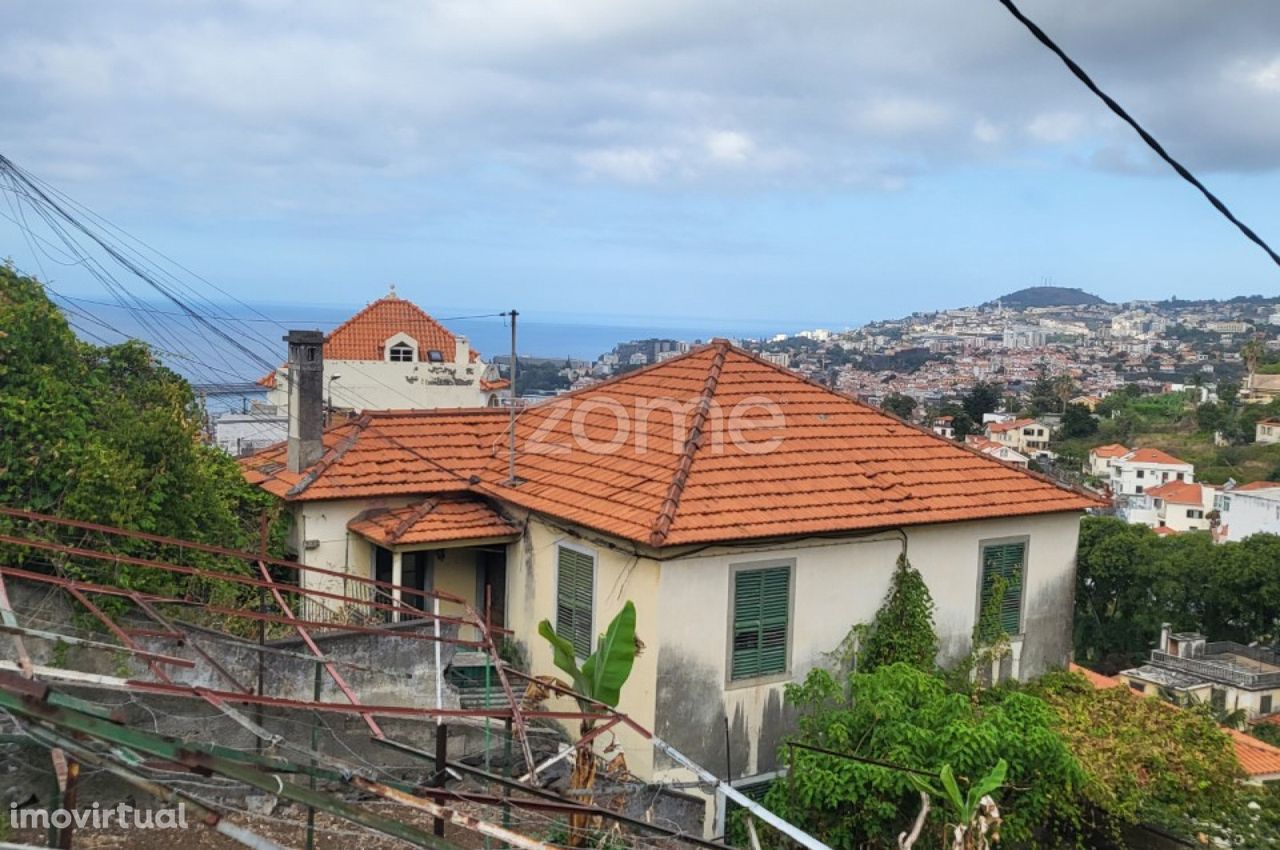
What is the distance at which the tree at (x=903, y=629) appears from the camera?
45.6 ft

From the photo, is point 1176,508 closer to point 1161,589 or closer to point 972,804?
point 1161,589

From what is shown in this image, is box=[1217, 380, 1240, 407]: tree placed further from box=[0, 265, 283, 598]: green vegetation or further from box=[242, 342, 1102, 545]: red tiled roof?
box=[0, 265, 283, 598]: green vegetation

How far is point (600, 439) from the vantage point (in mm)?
15930

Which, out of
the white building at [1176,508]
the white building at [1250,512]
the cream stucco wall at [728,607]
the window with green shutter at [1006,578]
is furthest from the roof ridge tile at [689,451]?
the white building at [1176,508]

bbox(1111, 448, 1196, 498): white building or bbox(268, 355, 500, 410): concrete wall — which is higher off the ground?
bbox(268, 355, 500, 410): concrete wall

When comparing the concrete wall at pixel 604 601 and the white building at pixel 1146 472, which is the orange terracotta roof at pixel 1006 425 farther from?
the concrete wall at pixel 604 601

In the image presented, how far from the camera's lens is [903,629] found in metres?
14.1

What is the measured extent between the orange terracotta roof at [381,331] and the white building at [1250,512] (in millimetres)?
46498

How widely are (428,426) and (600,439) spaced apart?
120 inches

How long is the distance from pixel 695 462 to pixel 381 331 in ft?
105

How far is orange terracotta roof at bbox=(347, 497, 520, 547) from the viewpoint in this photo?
14.6 m

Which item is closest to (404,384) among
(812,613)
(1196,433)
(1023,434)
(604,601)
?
(604,601)

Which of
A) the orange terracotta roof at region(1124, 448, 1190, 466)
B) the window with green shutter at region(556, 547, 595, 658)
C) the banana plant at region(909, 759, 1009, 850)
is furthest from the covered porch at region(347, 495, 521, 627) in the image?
the orange terracotta roof at region(1124, 448, 1190, 466)

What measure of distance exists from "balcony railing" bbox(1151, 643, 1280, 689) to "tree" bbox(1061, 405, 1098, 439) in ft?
195
